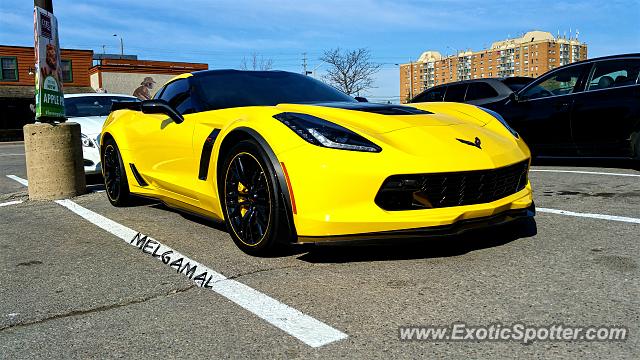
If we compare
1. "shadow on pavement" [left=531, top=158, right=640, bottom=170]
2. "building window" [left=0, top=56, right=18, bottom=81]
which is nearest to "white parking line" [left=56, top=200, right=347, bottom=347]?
"shadow on pavement" [left=531, top=158, right=640, bottom=170]

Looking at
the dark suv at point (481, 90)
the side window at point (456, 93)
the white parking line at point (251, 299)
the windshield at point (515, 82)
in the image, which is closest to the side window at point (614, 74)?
the dark suv at point (481, 90)

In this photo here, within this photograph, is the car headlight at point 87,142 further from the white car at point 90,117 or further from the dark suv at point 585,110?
the dark suv at point 585,110

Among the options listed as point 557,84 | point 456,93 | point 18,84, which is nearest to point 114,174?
point 557,84

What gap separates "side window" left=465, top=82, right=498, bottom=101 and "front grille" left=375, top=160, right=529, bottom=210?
6.15 metres

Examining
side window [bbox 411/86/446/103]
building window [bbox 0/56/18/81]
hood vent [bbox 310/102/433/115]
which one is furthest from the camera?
building window [bbox 0/56/18/81]

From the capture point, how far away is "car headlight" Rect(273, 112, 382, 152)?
3.08 metres

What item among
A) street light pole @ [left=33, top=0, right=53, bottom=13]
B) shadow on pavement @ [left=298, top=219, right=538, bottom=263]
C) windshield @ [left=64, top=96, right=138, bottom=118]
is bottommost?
shadow on pavement @ [left=298, top=219, right=538, bottom=263]

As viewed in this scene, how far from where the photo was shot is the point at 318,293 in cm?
273

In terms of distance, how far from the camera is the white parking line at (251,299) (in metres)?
2.25

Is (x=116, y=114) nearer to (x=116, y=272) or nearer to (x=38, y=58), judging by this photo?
(x=38, y=58)

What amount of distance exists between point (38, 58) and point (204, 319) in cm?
517

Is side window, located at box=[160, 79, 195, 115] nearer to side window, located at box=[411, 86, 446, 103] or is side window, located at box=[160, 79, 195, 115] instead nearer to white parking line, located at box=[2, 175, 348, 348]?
white parking line, located at box=[2, 175, 348, 348]

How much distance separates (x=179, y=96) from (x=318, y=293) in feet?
8.25

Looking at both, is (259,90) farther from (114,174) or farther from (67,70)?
(67,70)
